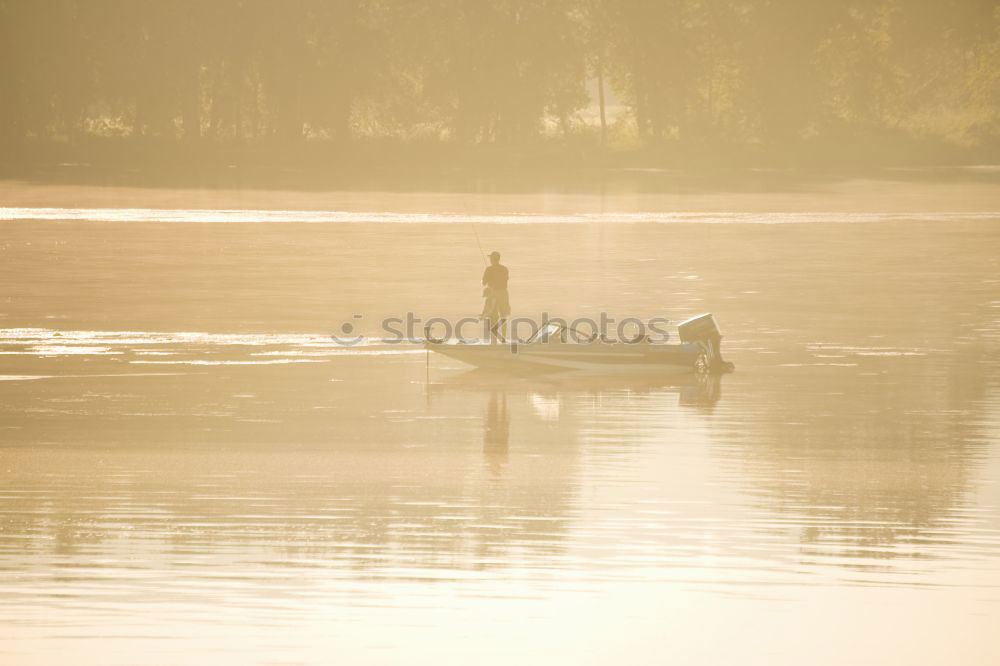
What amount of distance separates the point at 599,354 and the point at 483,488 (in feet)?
25.7

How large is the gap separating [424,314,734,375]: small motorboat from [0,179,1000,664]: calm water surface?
0.30 m

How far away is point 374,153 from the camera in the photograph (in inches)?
4213

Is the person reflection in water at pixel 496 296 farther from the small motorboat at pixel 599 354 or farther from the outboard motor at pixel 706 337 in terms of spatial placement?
the outboard motor at pixel 706 337

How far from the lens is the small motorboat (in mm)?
26219

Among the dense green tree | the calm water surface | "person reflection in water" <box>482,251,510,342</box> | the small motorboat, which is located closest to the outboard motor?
the small motorboat

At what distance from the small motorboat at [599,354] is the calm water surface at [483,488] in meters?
0.30

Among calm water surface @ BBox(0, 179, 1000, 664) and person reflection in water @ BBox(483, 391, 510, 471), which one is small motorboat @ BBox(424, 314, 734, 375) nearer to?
calm water surface @ BBox(0, 179, 1000, 664)

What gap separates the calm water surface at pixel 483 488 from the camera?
13.9 metres

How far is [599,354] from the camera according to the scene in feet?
86.4

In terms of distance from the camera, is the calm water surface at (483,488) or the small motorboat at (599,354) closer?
the calm water surface at (483,488)

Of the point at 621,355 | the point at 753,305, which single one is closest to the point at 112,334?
the point at 621,355

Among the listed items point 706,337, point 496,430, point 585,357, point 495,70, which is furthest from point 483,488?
point 495,70

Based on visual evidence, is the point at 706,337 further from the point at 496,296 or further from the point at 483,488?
the point at 483,488
